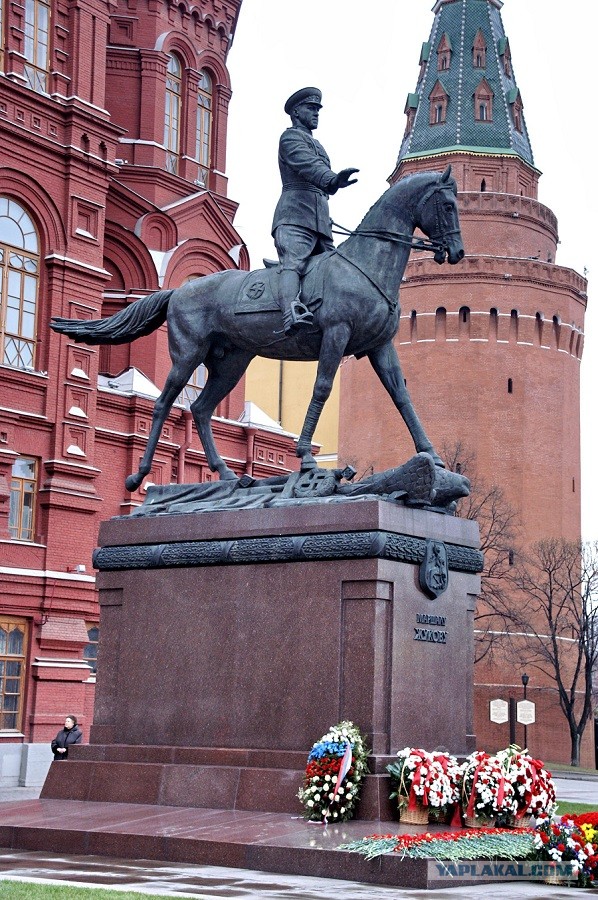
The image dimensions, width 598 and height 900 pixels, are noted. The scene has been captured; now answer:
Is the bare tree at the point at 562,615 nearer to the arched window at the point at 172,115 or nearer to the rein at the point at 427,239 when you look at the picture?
the arched window at the point at 172,115

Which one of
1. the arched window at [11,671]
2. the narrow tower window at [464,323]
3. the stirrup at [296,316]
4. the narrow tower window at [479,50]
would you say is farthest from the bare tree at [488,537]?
the stirrup at [296,316]

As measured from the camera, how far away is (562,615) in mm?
63688

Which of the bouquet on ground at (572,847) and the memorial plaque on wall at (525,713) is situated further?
the memorial plaque on wall at (525,713)

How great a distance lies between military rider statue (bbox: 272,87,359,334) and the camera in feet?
43.4

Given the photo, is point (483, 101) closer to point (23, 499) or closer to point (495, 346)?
point (495, 346)

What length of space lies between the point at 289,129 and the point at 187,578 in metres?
4.41

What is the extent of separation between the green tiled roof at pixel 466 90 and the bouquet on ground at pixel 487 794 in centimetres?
6250

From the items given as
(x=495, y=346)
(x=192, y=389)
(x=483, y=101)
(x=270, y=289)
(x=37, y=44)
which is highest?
(x=483, y=101)

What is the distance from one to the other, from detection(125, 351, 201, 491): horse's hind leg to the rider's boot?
135 centimetres

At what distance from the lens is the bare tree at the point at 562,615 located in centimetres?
6122

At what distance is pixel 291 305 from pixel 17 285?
19.2 m

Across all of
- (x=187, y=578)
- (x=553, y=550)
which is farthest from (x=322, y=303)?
(x=553, y=550)

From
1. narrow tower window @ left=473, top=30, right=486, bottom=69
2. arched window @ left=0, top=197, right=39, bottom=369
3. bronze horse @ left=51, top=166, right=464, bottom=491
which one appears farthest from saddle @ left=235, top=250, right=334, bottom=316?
narrow tower window @ left=473, top=30, right=486, bottom=69

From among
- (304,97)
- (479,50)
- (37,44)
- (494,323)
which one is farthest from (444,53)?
(304,97)
